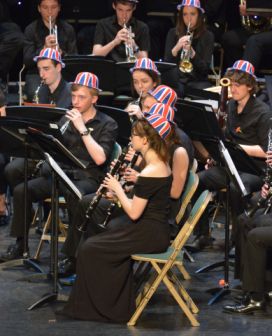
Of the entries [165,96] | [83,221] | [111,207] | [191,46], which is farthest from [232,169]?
[191,46]

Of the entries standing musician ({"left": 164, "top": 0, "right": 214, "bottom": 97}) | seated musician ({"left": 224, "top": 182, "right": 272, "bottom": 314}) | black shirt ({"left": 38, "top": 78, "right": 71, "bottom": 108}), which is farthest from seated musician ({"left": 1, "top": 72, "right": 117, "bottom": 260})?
standing musician ({"left": 164, "top": 0, "right": 214, "bottom": 97})

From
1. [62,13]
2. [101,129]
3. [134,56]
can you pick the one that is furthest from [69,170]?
[62,13]

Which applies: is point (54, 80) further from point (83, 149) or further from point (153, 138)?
point (153, 138)

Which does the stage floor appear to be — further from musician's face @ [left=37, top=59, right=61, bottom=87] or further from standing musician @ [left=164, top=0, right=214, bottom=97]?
standing musician @ [left=164, top=0, right=214, bottom=97]

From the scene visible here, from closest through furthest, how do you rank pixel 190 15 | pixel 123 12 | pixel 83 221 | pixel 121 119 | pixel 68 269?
pixel 83 221 → pixel 68 269 → pixel 121 119 → pixel 190 15 → pixel 123 12

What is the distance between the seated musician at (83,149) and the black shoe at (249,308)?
5.40ft

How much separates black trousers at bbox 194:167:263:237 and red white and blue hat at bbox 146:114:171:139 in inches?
50.3

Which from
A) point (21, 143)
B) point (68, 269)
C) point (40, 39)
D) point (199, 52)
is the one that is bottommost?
point (68, 269)

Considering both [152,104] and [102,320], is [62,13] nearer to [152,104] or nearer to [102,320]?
[152,104]

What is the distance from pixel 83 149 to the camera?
7.59m

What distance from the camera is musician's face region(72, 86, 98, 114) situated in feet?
24.6

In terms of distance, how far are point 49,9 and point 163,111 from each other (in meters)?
3.76

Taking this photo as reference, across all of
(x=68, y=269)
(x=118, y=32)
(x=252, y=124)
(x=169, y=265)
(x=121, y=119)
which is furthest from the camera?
(x=118, y=32)

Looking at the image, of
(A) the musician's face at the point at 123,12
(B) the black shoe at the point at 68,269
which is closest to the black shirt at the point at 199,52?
(A) the musician's face at the point at 123,12
